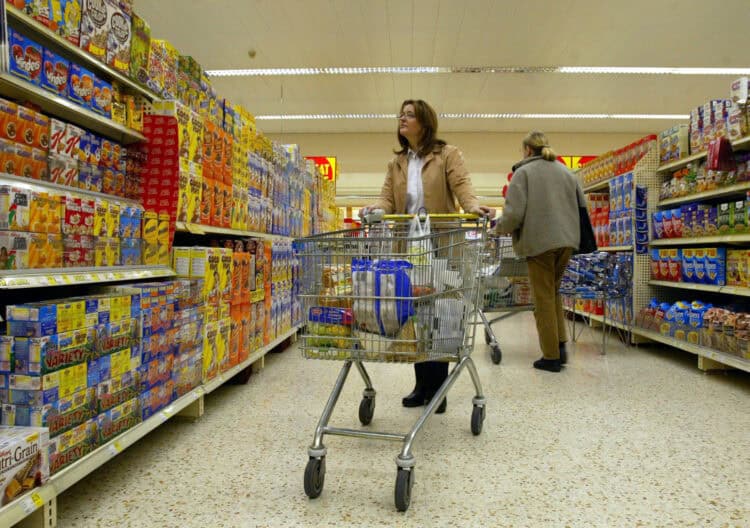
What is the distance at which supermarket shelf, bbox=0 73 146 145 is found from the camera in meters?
1.75

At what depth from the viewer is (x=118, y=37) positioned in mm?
2270

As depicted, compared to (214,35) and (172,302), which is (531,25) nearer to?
(214,35)

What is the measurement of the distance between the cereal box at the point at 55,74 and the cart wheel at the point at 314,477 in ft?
5.43

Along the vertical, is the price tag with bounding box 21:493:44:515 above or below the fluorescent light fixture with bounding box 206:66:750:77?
below

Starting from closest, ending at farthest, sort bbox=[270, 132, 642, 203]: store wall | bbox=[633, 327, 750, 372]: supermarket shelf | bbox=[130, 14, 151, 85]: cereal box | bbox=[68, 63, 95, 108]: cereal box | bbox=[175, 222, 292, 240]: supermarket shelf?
1. bbox=[68, 63, 95, 108]: cereal box
2. bbox=[130, 14, 151, 85]: cereal box
3. bbox=[175, 222, 292, 240]: supermarket shelf
4. bbox=[633, 327, 750, 372]: supermarket shelf
5. bbox=[270, 132, 642, 203]: store wall

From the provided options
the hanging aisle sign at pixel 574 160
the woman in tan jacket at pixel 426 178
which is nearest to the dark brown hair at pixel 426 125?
the woman in tan jacket at pixel 426 178

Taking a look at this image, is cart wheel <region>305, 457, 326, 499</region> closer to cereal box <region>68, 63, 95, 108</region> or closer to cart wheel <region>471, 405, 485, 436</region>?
cart wheel <region>471, 405, 485, 436</region>

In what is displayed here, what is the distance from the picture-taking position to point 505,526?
63.5 inches

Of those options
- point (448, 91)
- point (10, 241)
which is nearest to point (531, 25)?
point (448, 91)

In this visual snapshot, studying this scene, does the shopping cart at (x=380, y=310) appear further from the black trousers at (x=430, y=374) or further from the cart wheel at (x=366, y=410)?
the black trousers at (x=430, y=374)

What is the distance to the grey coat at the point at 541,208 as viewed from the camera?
374 centimetres

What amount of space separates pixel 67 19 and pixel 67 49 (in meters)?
0.12

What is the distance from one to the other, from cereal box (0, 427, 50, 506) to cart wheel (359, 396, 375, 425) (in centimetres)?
138

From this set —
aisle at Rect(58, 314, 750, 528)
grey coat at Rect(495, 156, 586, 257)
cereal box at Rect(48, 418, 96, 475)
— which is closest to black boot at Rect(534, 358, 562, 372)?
aisle at Rect(58, 314, 750, 528)
